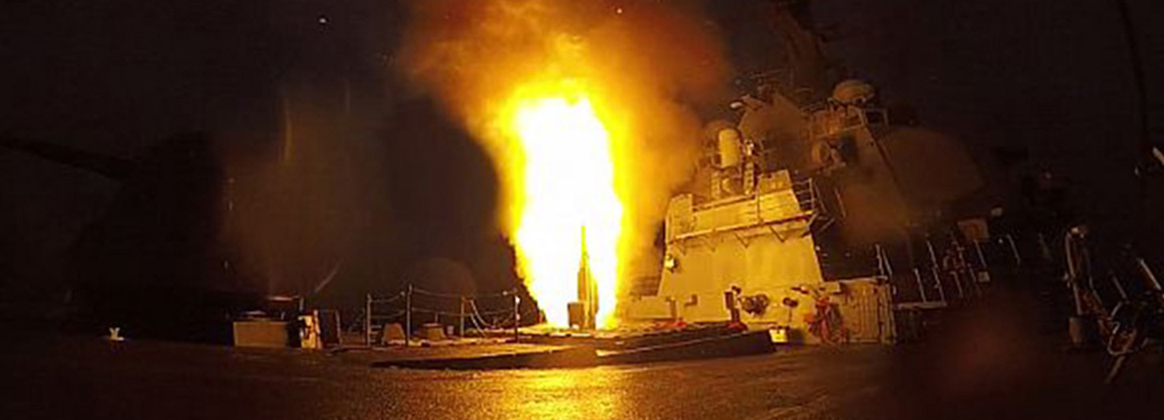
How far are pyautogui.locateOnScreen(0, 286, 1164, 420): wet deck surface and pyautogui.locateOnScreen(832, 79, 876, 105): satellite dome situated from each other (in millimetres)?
12042

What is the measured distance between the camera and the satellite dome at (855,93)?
28.3 metres

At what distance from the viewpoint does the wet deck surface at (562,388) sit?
9117 mm

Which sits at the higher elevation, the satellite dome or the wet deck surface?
the satellite dome

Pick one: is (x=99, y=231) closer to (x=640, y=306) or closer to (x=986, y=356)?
(x=640, y=306)

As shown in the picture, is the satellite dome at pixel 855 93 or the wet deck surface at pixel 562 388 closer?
the wet deck surface at pixel 562 388

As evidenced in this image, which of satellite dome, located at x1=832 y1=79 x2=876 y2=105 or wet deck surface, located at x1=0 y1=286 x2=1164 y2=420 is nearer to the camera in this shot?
wet deck surface, located at x1=0 y1=286 x2=1164 y2=420

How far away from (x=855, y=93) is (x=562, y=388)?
1944 cm

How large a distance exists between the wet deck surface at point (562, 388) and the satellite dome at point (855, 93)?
1204cm

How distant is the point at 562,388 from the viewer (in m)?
12.2

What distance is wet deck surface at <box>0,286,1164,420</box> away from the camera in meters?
9.12

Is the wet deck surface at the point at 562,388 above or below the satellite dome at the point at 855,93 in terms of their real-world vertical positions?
below

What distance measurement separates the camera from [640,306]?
32.5 m

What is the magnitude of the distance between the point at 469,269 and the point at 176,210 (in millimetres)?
14794

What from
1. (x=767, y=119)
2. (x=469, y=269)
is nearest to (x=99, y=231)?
(x=469, y=269)
